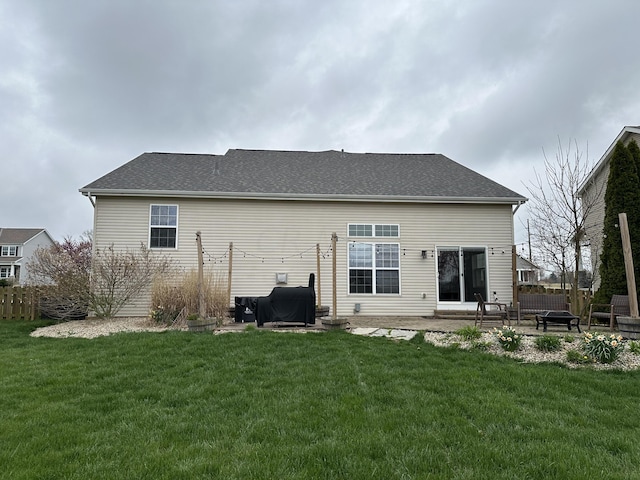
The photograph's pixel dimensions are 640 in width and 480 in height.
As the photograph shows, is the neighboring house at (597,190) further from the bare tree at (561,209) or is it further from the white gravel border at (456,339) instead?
the white gravel border at (456,339)

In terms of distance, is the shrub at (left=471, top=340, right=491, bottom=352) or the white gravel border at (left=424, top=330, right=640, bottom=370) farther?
the shrub at (left=471, top=340, right=491, bottom=352)

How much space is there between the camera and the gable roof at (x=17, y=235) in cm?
4219

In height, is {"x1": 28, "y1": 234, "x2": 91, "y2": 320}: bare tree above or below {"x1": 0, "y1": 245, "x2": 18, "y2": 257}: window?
below

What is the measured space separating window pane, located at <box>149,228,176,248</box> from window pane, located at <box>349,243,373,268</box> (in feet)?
16.5

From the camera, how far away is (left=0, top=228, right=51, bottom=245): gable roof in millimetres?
42188

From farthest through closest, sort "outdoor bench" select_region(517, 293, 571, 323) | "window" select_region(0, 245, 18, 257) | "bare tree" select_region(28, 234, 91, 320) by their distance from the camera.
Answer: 1. "window" select_region(0, 245, 18, 257)
2. "bare tree" select_region(28, 234, 91, 320)
3. "outdoor bench" select_region(517, 293, 571, 323)

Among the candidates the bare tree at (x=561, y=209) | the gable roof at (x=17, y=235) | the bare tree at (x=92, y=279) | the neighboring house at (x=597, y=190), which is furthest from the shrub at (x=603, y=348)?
the gable roof at (x=17, y=235)

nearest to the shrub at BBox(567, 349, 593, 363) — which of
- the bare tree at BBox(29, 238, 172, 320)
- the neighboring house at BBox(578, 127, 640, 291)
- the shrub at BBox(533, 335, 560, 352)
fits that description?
the shrub at BBox(533, 335, 560, 352)

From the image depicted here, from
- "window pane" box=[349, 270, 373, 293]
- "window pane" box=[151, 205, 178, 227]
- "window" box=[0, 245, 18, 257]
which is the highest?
"window" box=[0, 245, 18, 257]

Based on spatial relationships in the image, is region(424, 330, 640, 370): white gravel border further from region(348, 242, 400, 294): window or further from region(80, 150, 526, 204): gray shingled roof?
region(80, 150, 526, 204): gray shingled roof

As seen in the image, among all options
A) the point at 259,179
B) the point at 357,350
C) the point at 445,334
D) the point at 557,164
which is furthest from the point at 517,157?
the point at 357,350

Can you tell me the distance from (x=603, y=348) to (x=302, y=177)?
9.24 m

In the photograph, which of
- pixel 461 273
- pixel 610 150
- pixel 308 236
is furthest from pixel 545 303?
pixel 610 150

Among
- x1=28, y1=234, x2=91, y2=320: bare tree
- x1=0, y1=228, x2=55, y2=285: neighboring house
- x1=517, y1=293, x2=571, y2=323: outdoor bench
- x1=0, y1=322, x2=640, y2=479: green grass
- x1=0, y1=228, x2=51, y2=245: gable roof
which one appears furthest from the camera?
x1=0, y1=228, x2=51, y2=245: gable roof
